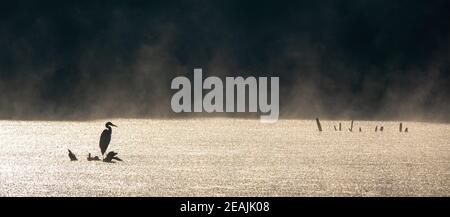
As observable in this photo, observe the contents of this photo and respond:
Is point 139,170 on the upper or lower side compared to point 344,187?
upper

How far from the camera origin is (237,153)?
69.7 metres

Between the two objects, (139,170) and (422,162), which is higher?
(422,162)

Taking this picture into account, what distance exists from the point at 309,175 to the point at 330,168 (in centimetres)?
537

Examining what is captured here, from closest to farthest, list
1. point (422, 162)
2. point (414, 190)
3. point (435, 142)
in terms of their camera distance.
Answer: point (414, 190), point (422, 162), point (435, 142)

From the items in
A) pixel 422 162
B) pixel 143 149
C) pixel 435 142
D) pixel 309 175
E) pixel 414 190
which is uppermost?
pixel 435 142

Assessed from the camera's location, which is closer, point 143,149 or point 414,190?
point 414,190

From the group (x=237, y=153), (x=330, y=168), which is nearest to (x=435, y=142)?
(x=237, y=153)

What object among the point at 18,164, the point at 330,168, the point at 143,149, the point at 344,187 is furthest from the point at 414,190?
the point at 143,149

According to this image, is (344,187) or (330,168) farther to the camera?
(330,168)

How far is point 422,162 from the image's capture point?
60.8 meters

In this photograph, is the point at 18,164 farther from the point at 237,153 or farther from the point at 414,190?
the point at 414,190
